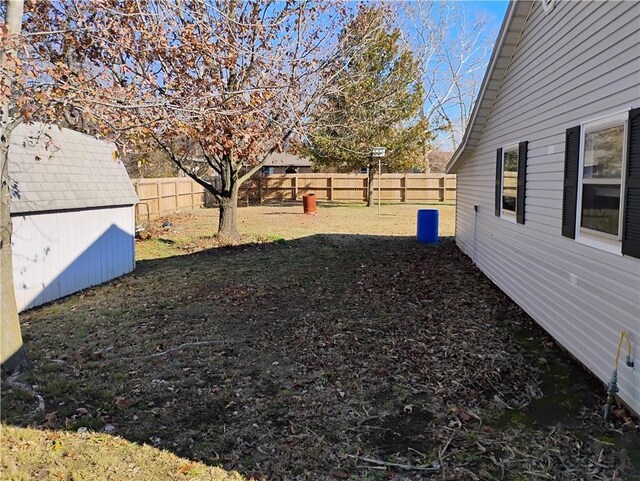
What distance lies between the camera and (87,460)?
3066 mm

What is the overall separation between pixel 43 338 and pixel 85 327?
522 millimetres

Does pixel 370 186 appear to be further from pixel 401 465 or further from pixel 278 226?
pixel 401 465

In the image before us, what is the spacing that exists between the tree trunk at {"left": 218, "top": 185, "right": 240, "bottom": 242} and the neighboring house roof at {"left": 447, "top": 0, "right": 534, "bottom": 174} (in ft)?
21.2

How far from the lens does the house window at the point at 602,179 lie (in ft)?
12.6

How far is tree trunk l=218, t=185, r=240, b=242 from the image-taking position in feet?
43.2

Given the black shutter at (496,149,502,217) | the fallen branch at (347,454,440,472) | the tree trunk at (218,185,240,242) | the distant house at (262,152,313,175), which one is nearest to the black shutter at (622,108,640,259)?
the fallen branch at (347,454,440,472)

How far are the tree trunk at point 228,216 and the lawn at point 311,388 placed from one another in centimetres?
515

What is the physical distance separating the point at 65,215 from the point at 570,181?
7.41 m

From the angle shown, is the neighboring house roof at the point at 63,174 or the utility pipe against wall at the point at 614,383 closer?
the utility pipe against wall at the point at 614,383

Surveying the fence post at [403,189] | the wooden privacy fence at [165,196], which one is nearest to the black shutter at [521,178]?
the wooden privacy fence at [165,196]

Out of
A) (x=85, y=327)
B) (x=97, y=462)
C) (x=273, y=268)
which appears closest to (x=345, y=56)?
(x=273, y=268)

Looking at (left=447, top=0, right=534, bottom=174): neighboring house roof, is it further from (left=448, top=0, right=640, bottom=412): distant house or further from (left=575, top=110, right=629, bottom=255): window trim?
(left=575, top=110, right=629, bottom=255): window trim

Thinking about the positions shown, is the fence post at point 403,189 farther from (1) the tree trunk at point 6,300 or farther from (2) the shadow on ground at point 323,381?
(1) the tree trunk at point 6,300

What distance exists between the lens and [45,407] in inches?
149
